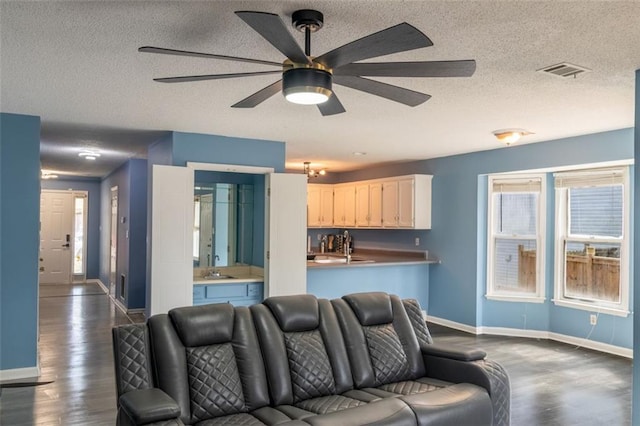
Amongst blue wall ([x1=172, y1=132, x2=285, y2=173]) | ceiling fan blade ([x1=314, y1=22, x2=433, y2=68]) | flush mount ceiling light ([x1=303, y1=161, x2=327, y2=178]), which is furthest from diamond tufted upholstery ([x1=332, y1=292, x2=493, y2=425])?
flush mount ceiling light ([x1=303, y1=161, x2=327, y2=178])

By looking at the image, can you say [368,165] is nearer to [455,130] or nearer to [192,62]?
[455,130]

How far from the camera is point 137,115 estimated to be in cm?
453

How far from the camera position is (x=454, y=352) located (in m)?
3.21

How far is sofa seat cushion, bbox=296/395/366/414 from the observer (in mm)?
2686

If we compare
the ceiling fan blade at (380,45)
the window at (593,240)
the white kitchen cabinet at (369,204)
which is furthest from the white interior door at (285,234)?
the ceiling fan blade at (380,45)

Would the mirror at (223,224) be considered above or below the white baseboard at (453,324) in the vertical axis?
above

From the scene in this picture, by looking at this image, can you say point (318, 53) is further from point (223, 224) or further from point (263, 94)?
point (223, 224)

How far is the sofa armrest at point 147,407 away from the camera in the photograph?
2.10m

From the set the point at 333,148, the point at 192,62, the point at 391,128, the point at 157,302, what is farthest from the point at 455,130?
the point at 157,302

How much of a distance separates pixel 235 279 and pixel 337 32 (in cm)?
364

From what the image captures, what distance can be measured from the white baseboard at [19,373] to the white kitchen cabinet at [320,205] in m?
5.58

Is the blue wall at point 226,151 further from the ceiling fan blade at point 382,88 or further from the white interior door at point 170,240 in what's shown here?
the ceiling fan blade at point 382,88

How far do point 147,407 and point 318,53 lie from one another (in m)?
2.06

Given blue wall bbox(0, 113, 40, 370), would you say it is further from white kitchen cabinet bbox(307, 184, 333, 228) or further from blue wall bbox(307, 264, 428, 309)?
white kitchen cabinet bbox(307, 184, 333, 228)
